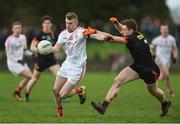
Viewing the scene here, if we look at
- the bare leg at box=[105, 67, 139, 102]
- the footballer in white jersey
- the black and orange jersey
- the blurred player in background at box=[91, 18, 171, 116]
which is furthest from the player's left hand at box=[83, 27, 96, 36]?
the footballer in white jersey

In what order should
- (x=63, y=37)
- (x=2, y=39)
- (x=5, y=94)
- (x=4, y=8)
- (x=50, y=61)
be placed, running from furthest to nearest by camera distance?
1. (x=4, y=8)
2. (x=2, y=39)
3. (x=5, y=94)
4. (x=50, y=61)
5. (x=63, y=37)

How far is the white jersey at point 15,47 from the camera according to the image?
21.9 meters

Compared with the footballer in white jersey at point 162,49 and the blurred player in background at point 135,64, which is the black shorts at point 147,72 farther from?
the footballer in white jersey at point 162,49

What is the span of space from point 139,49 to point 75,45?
4.86 ft

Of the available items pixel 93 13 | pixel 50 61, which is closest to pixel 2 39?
pixel 93 13

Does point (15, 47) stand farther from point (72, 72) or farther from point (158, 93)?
point (158, 93)

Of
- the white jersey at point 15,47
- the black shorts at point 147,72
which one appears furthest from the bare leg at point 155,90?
the white jersey at point 15,47

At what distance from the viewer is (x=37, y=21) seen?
56781mm

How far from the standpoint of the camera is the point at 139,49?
15.9 metres

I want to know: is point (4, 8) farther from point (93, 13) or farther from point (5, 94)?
point (5, 94)

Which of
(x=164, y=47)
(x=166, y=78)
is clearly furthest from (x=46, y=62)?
(x=164, y=47)

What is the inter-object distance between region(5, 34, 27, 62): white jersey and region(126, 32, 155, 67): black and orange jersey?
21.9 feet

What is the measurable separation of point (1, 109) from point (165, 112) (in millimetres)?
4167

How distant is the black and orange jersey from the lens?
15.8 metres
